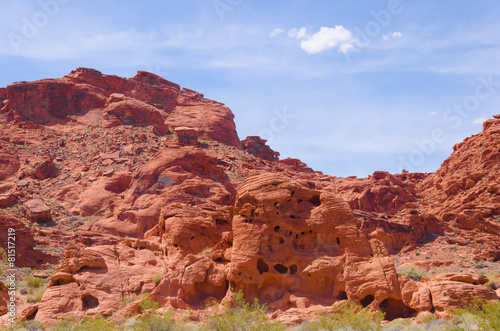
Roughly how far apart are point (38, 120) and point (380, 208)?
54.9 m

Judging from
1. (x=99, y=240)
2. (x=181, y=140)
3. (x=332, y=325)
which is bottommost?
(x=332, y=325)

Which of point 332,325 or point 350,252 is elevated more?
point 350,252

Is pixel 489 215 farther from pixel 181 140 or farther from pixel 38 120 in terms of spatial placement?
pixel 38 120

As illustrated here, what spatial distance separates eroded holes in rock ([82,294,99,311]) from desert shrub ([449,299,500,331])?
1353 centimetres

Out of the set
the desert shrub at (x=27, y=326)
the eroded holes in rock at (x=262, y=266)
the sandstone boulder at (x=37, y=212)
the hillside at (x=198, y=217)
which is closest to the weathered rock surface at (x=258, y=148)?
the hillside at (x=198, y=217)

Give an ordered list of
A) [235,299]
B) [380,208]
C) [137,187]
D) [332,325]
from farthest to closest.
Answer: [380,208], [137,187], [235,299], [332,325]

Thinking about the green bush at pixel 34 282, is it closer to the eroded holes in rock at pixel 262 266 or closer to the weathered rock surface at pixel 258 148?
the eroded holes in rock at pixel 262 266

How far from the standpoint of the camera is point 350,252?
64.6 feet

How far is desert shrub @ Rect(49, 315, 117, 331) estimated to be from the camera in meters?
15.5

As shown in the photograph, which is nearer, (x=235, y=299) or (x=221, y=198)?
(x=235, y=299)

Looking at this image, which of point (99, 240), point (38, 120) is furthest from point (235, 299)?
point (38, 120)

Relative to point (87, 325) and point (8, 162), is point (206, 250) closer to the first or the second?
point (87, 325)

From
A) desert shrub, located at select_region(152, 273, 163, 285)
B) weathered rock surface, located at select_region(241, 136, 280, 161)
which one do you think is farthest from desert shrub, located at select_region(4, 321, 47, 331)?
weathered rock surface, located at select_region(241, 136, 280, 161)

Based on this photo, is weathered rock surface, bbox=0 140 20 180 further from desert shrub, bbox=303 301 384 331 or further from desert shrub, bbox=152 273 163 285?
desert shrub, bbox=303 301 384 331
